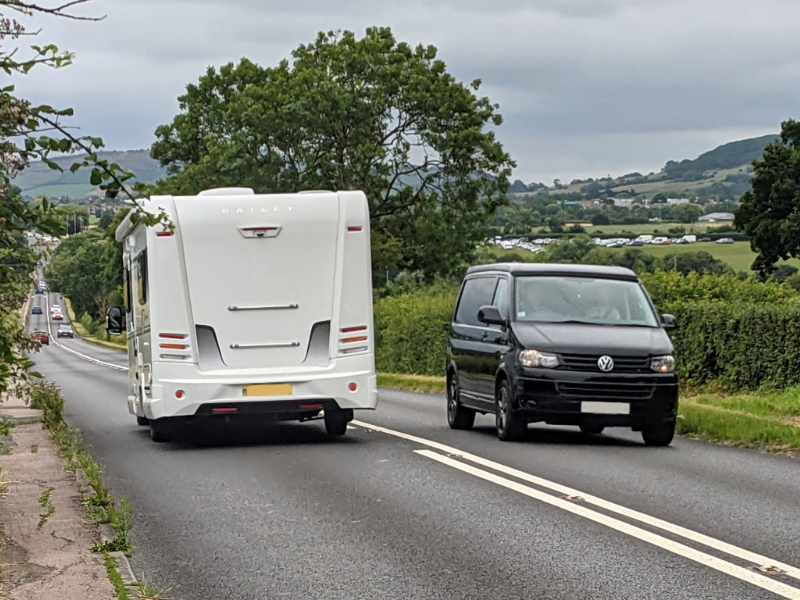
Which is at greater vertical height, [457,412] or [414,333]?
[457,412]

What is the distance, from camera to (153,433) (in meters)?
17.7

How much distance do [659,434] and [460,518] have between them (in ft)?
20.3

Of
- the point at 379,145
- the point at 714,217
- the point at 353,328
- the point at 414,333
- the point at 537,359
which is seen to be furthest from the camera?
the point at 714,217

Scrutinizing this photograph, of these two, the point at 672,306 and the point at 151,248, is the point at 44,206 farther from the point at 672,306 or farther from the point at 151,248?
the point at 672,306

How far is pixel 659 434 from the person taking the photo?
15984mm

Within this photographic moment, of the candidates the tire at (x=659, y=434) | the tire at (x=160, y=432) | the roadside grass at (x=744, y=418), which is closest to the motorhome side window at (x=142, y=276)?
the tire at (x=160, y=432)

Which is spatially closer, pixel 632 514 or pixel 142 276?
pixel 632 514

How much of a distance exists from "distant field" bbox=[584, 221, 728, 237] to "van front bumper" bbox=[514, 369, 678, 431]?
264 ft

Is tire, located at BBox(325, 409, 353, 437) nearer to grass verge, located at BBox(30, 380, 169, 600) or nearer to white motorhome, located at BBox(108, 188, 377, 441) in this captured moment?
white motorhome, located at BBox(108, 188, 377, 441)

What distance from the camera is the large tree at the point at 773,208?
69625mm

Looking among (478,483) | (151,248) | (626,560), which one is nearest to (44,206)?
(626,560)

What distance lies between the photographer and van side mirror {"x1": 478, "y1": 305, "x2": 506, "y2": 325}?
54.7 ft

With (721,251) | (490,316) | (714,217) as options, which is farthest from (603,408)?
(714,217)

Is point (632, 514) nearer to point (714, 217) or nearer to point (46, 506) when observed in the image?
point (46, 506)
